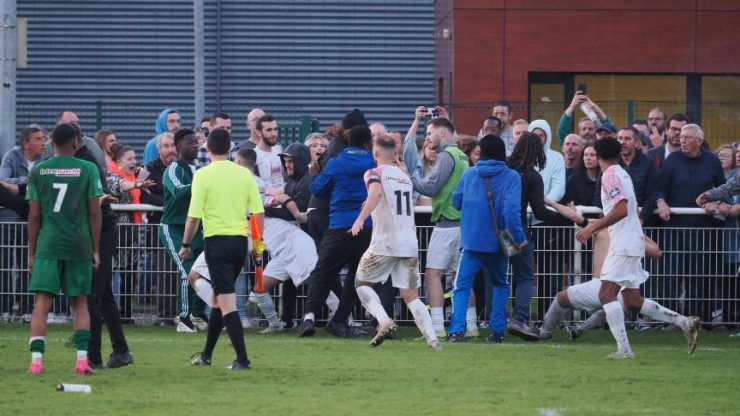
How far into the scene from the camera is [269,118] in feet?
52.4

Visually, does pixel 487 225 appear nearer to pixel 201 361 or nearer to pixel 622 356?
pixel 622 356

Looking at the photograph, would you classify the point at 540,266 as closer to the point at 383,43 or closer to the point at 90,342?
the point at 90,342

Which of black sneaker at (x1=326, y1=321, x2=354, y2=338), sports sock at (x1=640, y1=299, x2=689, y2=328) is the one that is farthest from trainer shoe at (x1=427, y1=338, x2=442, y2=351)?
sports sock at (x1=640, y1=299, x2=689, y2=328)

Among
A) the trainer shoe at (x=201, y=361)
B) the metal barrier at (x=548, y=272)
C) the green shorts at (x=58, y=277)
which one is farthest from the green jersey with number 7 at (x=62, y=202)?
the metal barrier at (x=548, y=272)

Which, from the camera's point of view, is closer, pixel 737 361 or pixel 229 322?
pixel 229 322

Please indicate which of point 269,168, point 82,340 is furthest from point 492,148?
point 82,340

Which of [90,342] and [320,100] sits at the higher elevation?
[320,100]

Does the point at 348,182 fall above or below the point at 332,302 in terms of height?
above

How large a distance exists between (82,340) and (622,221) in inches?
180

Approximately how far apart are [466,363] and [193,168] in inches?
171

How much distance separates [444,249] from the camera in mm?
15117

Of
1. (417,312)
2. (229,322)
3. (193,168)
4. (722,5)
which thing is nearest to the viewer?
(229,322)

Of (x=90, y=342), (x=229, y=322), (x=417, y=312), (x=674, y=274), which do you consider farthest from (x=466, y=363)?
(x=674, y=274)

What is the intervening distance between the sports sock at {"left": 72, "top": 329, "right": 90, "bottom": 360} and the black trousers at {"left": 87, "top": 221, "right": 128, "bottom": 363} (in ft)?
1.56
